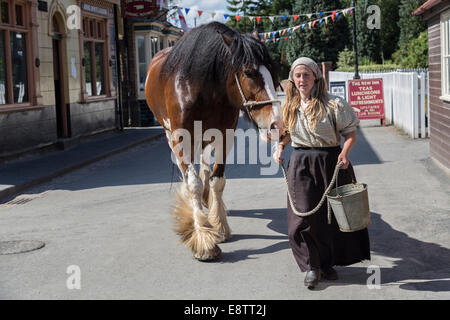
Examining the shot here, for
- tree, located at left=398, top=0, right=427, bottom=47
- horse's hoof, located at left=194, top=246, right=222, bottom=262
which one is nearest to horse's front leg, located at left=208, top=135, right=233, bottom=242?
horse's hoof, located at left=194, top=246, right=222, bottom=262

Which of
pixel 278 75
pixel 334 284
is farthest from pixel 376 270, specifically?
pixel 278 75

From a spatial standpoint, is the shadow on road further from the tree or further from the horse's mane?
the tree

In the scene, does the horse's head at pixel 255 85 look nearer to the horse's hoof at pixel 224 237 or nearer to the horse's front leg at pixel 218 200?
the horse's front leg at pixel 218 200

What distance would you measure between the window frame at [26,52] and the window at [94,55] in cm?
385

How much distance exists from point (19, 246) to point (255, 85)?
303cm

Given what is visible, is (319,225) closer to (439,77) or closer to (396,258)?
(396,258)

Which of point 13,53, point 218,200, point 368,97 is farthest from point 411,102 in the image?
point 218,200

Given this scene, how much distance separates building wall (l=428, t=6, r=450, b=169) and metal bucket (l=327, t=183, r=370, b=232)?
6.15 meters

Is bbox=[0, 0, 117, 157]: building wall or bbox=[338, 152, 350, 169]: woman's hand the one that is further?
bbox=[0, 0, 117, 157]: building wall

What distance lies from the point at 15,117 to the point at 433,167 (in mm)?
8791

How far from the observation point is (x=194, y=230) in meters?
6.01

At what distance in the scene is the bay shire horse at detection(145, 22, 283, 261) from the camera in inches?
210

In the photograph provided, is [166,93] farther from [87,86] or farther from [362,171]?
[87,86]

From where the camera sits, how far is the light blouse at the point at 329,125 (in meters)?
4.79
